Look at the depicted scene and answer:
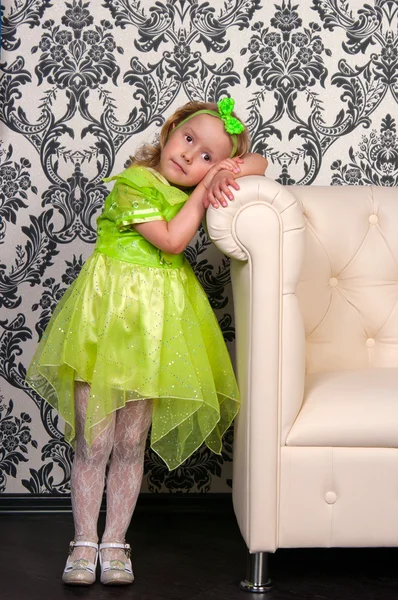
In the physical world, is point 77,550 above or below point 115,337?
below

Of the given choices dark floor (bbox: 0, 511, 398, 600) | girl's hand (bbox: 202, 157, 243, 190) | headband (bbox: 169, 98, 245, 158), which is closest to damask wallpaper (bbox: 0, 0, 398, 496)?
dark floor (bbox: 0, 511, 398, 600)

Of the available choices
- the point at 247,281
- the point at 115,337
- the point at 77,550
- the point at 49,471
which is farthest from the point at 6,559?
the point at 247,281

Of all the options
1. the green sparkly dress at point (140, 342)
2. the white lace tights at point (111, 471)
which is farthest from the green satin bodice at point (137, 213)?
the white lace tights at point (111, 471)

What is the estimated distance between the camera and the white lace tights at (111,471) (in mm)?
1729

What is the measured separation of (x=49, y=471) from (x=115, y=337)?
73cm

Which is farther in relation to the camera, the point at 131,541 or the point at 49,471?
the point at 49,471

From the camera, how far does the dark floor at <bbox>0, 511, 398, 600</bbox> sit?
1637 mm

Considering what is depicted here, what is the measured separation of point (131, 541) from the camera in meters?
1.99

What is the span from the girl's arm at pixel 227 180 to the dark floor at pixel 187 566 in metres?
0.81

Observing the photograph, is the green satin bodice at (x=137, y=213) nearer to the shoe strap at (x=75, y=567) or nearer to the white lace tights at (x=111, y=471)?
the white lace tights at (x=111, y=471)

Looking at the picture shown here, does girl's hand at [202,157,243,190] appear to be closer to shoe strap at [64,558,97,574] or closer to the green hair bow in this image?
the green hair bow

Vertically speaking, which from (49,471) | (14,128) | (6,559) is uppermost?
(14,128)

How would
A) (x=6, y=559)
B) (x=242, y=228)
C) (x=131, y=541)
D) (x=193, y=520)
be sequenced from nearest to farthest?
(x=242, y=228) → (x=6, y=559) → (x=131, y=541) → (x=193, y=520)

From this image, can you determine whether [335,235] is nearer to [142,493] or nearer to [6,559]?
[142,493]
